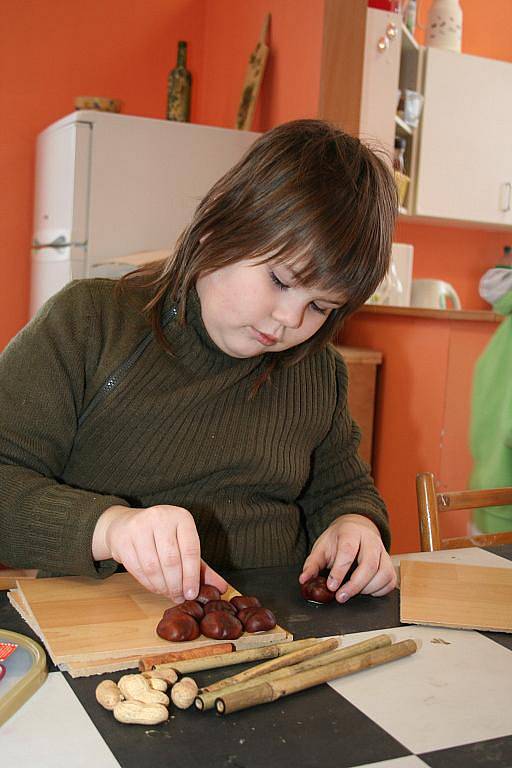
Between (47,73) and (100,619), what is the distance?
3400 mm

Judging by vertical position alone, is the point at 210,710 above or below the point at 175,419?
below

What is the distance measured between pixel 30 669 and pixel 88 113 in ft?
8.36

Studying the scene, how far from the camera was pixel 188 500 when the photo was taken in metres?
1.04

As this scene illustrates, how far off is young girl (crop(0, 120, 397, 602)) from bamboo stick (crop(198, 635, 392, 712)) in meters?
0.14

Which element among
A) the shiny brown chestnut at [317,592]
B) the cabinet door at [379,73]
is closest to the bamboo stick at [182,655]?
the shiny brown chestnut at [317,592]

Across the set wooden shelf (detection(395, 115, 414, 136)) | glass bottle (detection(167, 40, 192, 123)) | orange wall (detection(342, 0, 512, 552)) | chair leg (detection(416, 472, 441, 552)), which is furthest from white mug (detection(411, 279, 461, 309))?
chair leg (detection(416, 472, 441, 552))

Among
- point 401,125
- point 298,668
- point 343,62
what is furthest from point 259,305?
point 401,125

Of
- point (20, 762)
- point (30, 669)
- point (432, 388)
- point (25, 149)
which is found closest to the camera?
point (20, 762)

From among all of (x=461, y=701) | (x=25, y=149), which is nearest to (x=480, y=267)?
(x=25, y=149)

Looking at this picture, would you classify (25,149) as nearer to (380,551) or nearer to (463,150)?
(463,150)

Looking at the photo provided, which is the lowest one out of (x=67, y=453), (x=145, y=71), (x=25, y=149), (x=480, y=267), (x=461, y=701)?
(x=461, y=701)

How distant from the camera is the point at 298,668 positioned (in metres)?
0.66

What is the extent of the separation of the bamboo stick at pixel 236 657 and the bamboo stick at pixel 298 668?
26mm

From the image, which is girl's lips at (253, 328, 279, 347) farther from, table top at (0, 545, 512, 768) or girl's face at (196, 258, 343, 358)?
table top at (0, 545, 512, 768)
